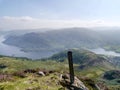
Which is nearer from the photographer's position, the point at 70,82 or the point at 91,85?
the point at 70,82

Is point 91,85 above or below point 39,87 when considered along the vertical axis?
below

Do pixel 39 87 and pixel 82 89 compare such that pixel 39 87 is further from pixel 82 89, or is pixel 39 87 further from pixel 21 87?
pixel 82 89

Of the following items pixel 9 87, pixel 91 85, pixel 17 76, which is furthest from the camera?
pixel 91 85

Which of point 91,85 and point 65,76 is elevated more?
point 65,76

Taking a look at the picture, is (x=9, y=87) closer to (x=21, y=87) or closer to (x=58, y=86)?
(x=21, y=87)

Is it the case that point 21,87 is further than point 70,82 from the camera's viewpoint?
No

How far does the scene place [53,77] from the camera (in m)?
38.7

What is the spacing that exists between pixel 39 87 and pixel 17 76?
955 cm

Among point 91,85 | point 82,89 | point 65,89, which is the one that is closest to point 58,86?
point 65,89

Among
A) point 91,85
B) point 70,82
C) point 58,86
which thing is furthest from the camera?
point 91,85

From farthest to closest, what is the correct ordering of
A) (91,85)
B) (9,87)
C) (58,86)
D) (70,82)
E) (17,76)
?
1. (91,85)
2. (17,76)
3. (70,82)
4. (58,86)
5. (9,87)

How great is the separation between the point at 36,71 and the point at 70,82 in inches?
353

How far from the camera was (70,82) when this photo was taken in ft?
126

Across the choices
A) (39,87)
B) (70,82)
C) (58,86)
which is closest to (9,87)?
(39,87)
